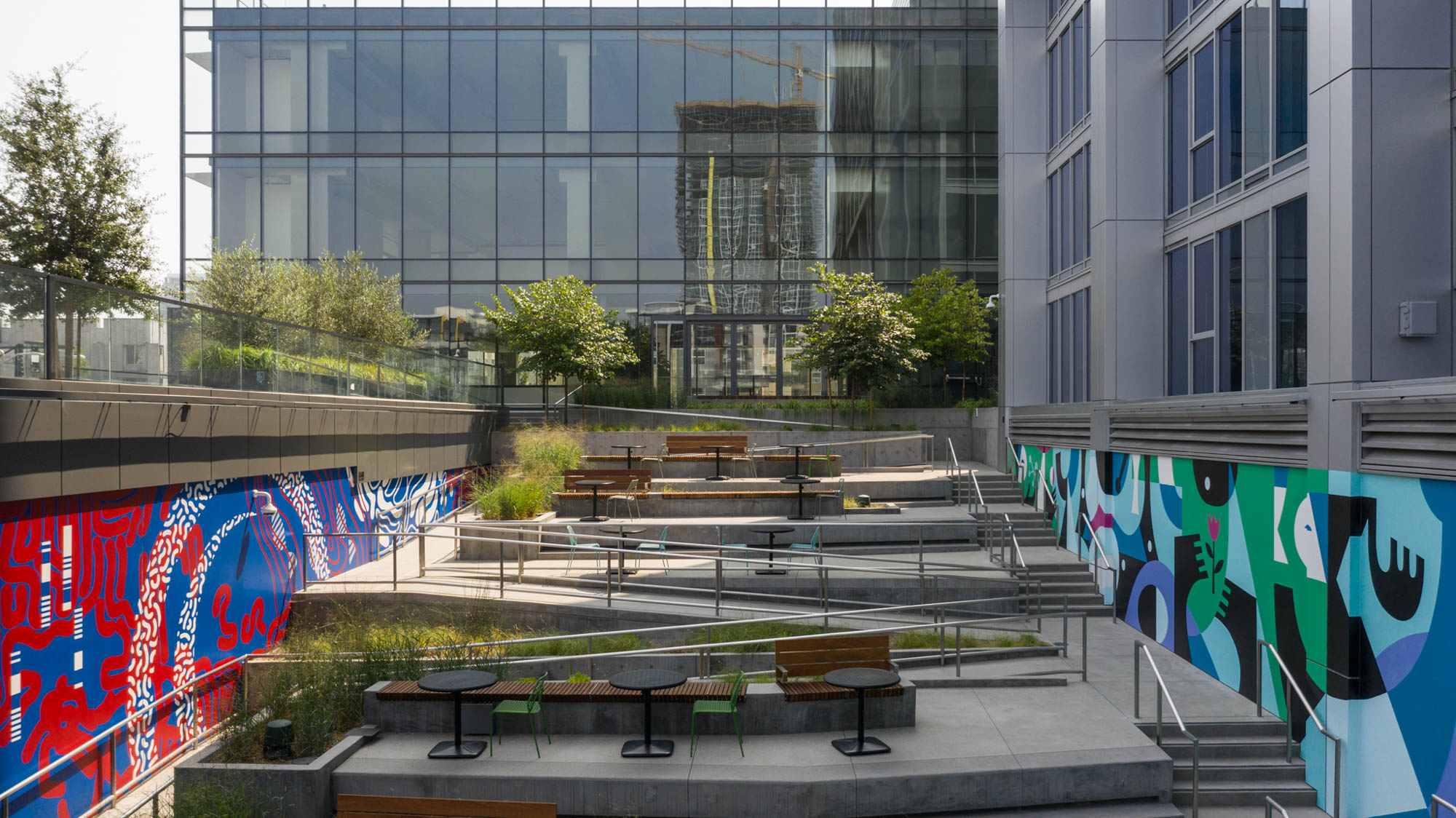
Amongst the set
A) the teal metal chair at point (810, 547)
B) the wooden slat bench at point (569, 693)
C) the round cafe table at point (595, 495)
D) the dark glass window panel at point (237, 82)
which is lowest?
the wooden slat bench at point (569, 693)

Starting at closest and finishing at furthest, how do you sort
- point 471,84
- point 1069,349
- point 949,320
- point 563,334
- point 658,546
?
1. point 658,546
2. point 1069,349
3. point 563,334
4. point 949,320
5. point 471,84

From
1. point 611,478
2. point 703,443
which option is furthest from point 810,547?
point 703,443

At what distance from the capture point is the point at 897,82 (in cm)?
3300

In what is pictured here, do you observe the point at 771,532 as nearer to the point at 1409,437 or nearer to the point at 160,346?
the point at 1409,437

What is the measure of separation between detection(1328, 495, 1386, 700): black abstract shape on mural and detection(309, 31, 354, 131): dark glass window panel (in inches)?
1291

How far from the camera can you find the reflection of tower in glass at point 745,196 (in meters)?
33.2

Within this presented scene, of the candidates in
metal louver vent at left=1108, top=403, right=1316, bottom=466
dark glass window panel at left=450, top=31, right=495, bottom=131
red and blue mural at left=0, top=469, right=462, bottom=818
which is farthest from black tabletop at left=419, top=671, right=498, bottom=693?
dark glass window panel at left=450, top=31, right=495, bottom=131

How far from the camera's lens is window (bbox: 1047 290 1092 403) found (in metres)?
20.3

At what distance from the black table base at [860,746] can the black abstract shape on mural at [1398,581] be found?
16.7 feet

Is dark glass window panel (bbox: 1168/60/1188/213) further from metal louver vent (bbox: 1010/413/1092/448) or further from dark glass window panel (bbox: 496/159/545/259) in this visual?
dark glass window panel (bbox: 496/159/545/259)

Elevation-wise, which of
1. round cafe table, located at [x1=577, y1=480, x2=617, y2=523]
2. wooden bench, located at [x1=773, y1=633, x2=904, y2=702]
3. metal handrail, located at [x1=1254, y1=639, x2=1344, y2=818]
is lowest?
metal handrail, located at [x1=1254, y1=639, x2=1344, y2=818]

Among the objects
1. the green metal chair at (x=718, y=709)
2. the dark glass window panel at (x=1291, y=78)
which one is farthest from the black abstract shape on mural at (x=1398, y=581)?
the green metal chair at (x=718, y=709)

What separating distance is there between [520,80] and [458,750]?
29.3 metres

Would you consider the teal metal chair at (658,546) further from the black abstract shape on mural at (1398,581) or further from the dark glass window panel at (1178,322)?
the black abstract shape on mural at (1398,581)
